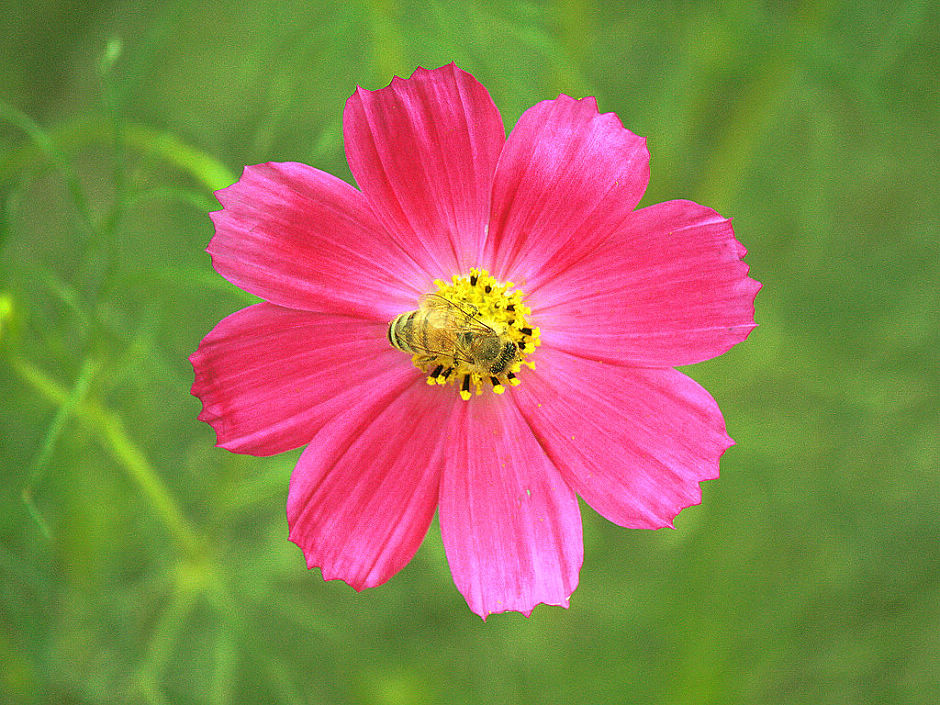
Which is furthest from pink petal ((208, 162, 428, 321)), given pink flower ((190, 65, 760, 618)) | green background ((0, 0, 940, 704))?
green background ((0, 0, 940, 704))

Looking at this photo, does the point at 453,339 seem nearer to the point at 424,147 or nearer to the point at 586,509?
the point at 424,147

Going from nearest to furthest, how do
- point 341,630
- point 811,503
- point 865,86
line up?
point 865,86 → point 341,630 → point 811,503

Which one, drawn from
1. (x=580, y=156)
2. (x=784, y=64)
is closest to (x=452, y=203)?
(x=580, y=156)

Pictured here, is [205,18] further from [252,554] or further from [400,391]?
[400,391]

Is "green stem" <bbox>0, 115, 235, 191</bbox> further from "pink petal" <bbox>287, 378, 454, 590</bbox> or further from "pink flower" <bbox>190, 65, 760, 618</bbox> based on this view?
"pink petal" <bbox>287, 378, 454, 590</bbox>

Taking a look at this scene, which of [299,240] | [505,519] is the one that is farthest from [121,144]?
[505,519]

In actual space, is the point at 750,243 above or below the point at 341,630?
above
